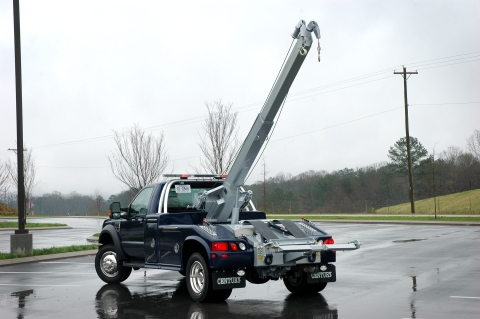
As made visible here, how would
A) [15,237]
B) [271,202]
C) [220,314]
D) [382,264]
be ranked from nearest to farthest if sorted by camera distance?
1. [220,314]
2. [382,264]
3. [15,237]
4. [271,202]

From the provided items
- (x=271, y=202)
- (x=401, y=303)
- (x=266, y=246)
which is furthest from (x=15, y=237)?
(x=271, y=202)

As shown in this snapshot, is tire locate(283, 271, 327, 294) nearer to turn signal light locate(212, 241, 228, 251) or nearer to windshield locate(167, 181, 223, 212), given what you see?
turn signal light locate(212, 241, 228, 251)

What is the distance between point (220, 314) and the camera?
30.0ft

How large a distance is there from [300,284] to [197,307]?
6.93 ft

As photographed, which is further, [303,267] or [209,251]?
[303,267]

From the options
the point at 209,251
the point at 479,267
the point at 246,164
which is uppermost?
the point at 246,164

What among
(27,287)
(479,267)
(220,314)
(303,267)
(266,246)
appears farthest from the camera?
(479,267)

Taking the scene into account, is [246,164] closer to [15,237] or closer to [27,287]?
[27,287]

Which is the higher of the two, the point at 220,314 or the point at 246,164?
the point at 246,164

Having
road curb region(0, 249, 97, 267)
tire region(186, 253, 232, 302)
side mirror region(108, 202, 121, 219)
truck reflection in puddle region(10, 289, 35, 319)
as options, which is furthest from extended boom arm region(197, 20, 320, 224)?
road curb region(0, 249, 97, 267)

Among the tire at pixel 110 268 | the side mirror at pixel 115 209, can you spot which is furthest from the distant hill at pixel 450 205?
the side mirror at pixel 115 209

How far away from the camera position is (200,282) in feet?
33.5

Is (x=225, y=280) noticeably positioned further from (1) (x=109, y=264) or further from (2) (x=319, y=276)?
(1) (x=109, y=264)

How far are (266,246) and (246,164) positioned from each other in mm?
1987
